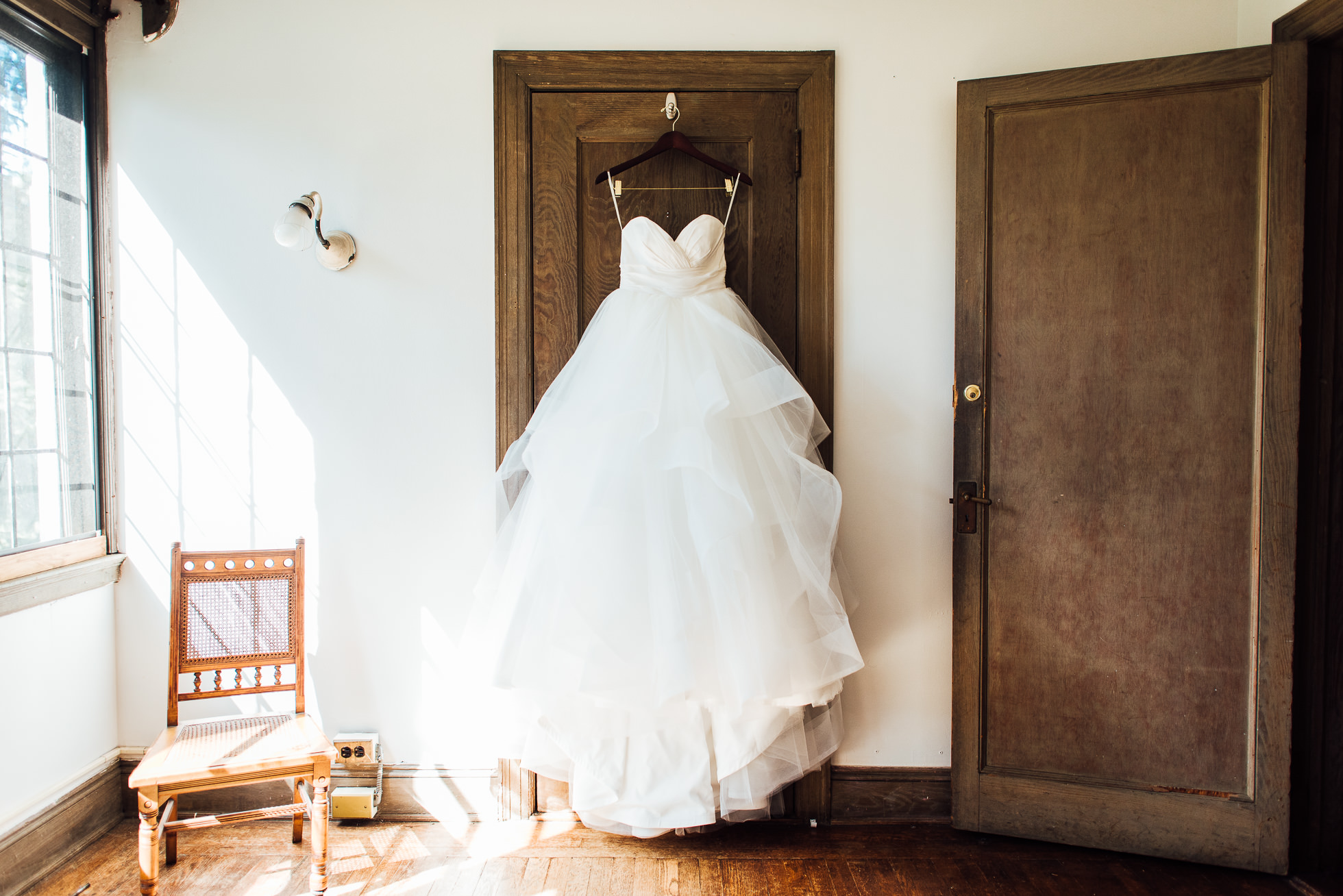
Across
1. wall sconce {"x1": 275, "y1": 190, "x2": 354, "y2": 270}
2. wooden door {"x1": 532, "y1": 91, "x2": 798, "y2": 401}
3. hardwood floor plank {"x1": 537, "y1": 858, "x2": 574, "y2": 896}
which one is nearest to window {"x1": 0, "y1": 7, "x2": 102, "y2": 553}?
wall sconce {"x1": 275, "y1": 190, "x2": 354, "y2": 270}

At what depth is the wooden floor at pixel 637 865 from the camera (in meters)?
1.87

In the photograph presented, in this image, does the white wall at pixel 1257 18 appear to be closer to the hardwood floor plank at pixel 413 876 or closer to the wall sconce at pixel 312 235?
the wall sconce at pixel 312 235

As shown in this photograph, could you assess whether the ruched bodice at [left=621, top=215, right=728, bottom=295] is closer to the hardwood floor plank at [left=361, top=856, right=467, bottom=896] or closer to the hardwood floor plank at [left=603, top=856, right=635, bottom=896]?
the hardwood floor plank at [left=603, top=856, right=635, bottom=896]

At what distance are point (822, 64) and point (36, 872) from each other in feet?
10.2

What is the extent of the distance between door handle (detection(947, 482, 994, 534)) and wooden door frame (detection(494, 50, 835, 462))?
45cm

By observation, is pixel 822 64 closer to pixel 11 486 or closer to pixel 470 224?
pixel 470 224

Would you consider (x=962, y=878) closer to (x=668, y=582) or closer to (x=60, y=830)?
(x=668, y=582)

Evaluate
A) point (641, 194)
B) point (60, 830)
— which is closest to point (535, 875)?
point (60, 830)

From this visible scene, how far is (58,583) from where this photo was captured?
1.99 meters

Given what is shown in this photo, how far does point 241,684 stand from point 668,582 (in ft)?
4.22

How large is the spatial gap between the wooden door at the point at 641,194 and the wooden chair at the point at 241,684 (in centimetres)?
58

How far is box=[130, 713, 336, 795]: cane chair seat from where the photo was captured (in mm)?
1672

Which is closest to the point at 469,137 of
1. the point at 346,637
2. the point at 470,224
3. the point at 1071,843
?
the point at 470,224

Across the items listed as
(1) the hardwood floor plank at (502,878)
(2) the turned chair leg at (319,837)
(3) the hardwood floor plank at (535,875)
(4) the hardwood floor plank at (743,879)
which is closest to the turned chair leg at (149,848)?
(2) the turned chair leg at (319,837)
